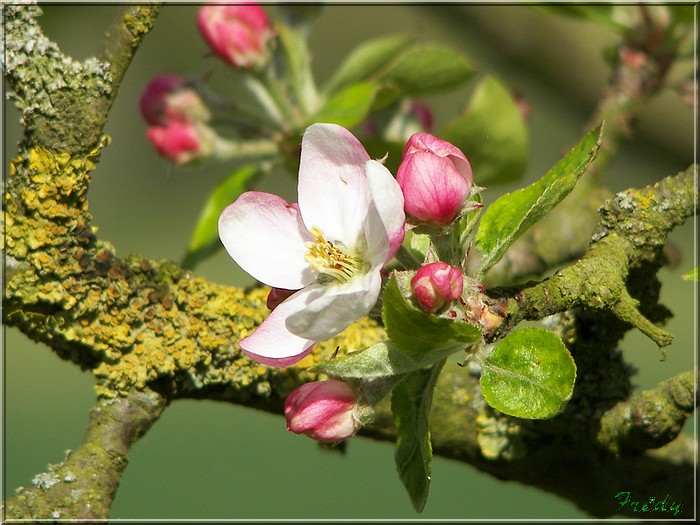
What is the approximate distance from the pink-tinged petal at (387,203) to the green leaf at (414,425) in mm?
152

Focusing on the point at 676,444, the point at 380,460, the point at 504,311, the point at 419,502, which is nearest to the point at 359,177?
the point at 504,311

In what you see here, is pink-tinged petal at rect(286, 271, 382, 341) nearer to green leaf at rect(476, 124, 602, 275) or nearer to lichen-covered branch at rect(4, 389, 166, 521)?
green leaf at rect(476, 124, 602, 275)

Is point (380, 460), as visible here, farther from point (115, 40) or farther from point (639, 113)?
point (115, 40)

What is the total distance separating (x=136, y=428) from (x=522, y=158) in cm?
87

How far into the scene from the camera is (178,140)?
63.2 inches

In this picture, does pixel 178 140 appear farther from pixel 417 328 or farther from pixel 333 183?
pixel 417 328

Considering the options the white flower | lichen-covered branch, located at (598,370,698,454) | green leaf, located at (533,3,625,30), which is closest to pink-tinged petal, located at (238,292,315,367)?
the white flower

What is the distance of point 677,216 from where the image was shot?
1060 millimetres

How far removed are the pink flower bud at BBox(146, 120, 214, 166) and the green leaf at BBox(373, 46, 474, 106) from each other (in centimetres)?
34

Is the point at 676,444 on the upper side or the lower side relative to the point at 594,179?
lower

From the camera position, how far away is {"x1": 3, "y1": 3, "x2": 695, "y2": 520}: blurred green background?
239 cm

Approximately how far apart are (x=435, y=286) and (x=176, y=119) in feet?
3.05
